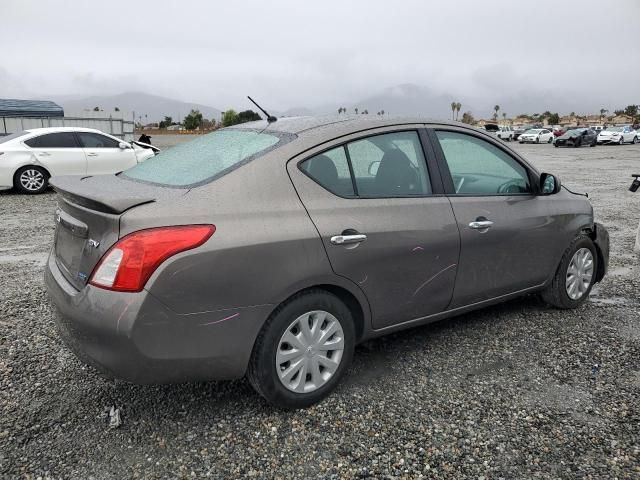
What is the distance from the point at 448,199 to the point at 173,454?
86.9 inches

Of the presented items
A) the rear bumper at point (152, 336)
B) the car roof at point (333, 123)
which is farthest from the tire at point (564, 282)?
the rear bumper at point (152, 336)

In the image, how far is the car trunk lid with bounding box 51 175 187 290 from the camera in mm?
2596

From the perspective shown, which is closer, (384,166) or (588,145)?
(384,166)

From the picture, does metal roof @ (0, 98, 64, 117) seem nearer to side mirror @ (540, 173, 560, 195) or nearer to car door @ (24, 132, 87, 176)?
car door @ (24, 132, 87, 176)

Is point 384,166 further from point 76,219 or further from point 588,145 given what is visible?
point 588,145

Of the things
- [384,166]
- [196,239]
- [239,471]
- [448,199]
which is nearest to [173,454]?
[239,471]

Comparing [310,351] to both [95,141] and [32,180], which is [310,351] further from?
[95,141]

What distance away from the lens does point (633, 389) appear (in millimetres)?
3297

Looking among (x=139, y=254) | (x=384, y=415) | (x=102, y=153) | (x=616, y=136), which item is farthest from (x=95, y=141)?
(x=616, y=136)

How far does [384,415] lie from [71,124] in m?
23.2

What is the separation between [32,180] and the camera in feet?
39.1

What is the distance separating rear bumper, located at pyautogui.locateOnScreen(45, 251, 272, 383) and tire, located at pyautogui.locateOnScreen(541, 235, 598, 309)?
275 cm

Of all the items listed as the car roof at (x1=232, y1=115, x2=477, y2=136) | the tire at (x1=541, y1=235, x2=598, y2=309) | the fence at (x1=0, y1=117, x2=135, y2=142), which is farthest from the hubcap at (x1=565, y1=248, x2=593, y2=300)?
the fence at (x1=0, y1=117, x2=135, y2=142)

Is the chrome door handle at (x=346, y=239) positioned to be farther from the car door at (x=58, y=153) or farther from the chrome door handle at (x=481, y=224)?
the car door at (x=58, y=153)
